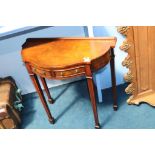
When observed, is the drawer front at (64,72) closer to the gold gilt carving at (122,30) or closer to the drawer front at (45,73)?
the drawer front at (45,73)

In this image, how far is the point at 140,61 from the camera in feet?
5.72

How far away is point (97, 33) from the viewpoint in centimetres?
172

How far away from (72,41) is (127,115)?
0.70 metres

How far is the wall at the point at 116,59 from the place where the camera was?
5.60 feet

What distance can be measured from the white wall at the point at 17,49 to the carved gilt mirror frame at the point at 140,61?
0.46 metres

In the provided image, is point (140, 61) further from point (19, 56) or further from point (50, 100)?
point (19, 56)

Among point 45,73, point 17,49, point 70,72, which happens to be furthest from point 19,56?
point 70,72

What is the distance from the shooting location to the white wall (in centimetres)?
193

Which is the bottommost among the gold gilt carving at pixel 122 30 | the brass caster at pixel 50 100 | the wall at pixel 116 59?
the brass caster at pixel 50 100

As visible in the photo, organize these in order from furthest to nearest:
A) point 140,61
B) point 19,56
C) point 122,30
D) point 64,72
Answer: point 19,56, point 140,61, point 122,30, point 64,72

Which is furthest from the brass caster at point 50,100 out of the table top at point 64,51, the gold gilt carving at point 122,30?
the gold gilt carving at point 122,30

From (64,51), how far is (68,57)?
3.0 inches
